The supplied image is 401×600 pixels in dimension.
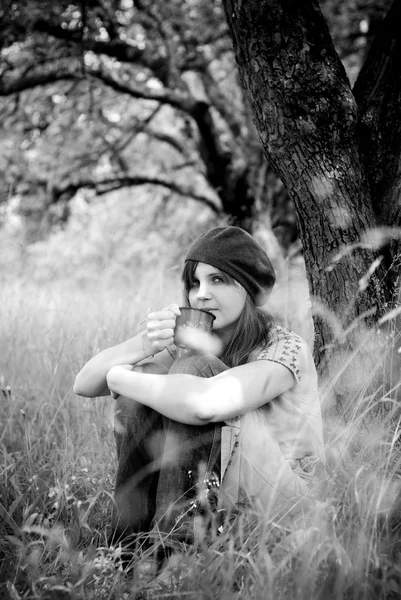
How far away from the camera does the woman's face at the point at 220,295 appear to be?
7.64 ft

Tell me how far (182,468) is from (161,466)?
89mm

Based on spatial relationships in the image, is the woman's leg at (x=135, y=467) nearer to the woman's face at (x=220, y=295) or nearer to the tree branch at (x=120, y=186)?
the woman's face at (x=220, y=295)

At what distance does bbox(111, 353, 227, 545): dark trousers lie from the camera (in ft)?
6.25

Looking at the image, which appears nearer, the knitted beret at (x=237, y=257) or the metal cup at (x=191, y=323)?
the metal cup at (x=191, y=323)

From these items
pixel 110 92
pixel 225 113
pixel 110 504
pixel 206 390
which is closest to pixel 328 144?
pixel 206 390

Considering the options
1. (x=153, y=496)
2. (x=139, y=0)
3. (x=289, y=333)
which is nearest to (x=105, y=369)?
(x=153, y=496)

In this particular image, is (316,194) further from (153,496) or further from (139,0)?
(139,0)

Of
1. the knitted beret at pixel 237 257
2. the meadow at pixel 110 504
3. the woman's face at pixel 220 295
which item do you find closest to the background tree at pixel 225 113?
the knitted beret at pixel 237 257

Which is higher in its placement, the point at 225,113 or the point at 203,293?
the point at 225,113

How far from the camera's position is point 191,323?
202 cm

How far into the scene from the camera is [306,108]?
7.69ft

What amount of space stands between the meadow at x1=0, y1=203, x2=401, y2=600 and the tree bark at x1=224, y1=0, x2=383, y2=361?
334mm

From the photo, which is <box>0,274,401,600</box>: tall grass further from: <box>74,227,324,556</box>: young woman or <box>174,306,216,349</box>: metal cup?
<box>174,306,216,349</box>: metal cup

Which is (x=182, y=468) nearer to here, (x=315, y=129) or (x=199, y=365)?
(x=199, y=365)
